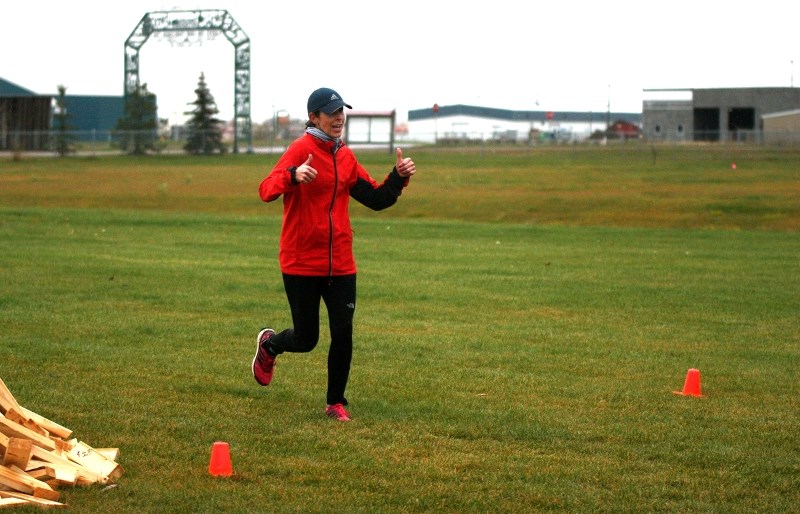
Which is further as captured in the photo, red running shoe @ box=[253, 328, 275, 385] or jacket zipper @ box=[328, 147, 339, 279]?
red running shoe @ box=[253, 328, 275, 385]

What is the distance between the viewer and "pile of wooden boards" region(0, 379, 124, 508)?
5359 millimetres

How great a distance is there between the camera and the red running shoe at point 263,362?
8.02 m

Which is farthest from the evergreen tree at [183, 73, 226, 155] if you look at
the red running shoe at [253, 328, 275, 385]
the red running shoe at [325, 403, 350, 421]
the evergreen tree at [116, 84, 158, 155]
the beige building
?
the red running shoe at [325, 403, 350, 421]

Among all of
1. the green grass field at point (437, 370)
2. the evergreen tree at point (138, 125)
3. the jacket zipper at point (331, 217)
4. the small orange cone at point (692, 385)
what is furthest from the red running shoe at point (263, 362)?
the evergreen tree at point (138, 125)

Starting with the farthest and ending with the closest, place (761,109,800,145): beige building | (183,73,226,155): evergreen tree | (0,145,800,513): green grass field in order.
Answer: (183,73,226,155): evergreen tree < (761,109,800,145): beige building < (0,145,800,513): green grass field

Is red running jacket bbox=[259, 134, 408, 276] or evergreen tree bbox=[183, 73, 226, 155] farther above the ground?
evergreen tree bbox=[183, 73, 226, 155]

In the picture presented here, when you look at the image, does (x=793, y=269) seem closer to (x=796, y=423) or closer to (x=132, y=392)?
(x=796, y=423)

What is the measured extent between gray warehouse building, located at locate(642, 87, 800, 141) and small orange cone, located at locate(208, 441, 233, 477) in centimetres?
5919

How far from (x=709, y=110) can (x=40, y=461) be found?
67.9 meters

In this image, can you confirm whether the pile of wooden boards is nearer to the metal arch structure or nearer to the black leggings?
the black leggings

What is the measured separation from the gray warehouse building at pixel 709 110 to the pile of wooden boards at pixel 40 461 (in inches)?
2339

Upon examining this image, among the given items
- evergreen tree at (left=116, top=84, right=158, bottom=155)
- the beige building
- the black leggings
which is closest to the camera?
the black leggings

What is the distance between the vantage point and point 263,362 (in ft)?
26.4

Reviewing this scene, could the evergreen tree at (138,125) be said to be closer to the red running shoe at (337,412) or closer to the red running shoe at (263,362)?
the red running shoe at (263,362)
